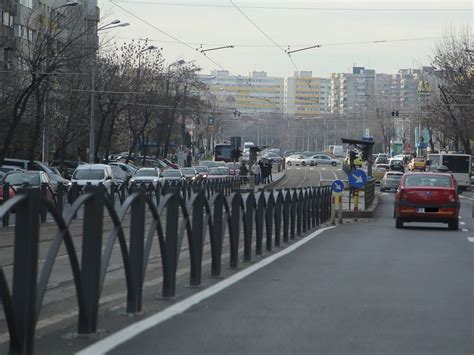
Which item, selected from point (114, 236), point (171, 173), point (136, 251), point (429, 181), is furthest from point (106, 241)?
point (171, 173)

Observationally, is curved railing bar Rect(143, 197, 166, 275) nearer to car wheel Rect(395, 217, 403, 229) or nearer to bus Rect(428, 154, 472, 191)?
car wheel Rect(395, 217, 403, 229)

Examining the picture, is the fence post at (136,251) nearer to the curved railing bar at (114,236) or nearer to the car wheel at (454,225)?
the curved railing bar at (114,236)

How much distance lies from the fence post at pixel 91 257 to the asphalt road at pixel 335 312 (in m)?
0.44

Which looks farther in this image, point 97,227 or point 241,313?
point 241,313

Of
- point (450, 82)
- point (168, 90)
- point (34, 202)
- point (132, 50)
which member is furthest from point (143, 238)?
point (450, 82)

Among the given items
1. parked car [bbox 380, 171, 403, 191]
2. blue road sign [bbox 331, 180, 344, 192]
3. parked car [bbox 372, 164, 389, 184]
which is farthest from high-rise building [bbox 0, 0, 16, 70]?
parked car [bbox 372, 164, 389, 184]

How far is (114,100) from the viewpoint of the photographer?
6550cm

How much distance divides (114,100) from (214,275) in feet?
172

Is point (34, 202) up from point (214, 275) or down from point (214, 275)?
up

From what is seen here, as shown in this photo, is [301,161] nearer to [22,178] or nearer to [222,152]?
[222,152]

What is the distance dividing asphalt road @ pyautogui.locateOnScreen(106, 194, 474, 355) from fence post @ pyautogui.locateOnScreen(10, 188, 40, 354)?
1.05 meters

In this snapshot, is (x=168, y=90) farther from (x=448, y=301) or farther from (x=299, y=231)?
(x=448, y=301)

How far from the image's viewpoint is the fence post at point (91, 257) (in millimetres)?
8555

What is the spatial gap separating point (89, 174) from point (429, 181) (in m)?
18.1
